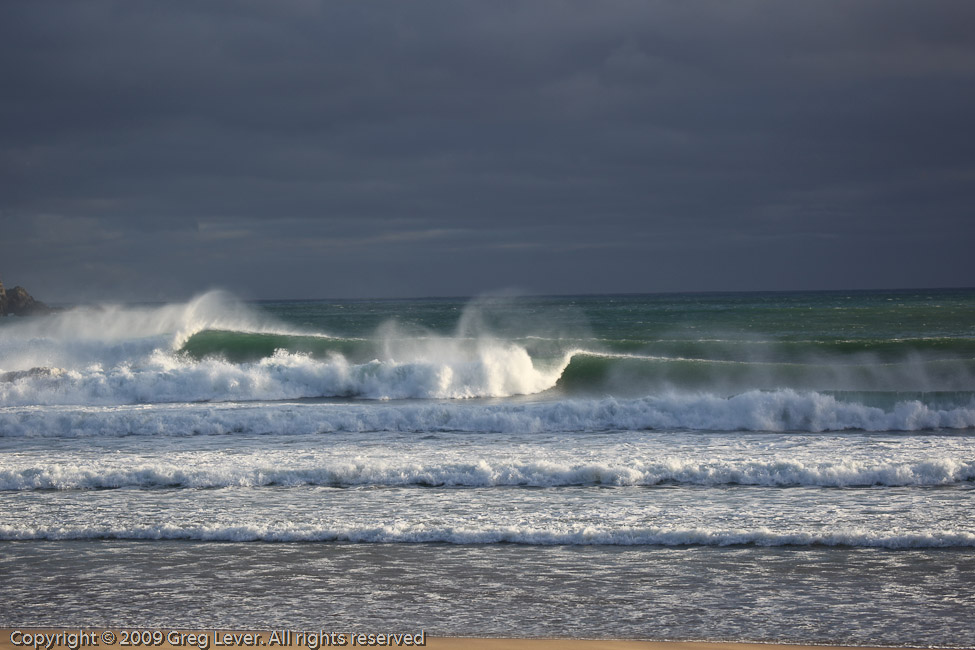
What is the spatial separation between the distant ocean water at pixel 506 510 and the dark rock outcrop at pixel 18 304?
218 feet

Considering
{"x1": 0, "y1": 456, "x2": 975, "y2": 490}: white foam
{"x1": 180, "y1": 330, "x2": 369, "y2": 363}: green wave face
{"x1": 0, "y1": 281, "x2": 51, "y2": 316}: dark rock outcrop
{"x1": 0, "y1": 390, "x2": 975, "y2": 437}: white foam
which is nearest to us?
{"x1": 0, "y1": 456, "x2": 975, "y2": 490}: white foam

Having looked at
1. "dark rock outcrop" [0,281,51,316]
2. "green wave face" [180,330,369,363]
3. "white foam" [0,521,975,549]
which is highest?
"dark rock outcrop" [0,281,51,316]

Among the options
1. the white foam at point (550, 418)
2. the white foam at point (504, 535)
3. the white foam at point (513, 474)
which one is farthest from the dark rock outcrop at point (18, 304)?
the white foam at point (504, 535)

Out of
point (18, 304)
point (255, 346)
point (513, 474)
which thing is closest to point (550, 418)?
point (513, 474)

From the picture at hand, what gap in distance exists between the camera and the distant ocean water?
16.6 feet

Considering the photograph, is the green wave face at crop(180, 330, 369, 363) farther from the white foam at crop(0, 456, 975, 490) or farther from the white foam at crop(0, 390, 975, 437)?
the white foam at crop(0, 456, 975, 490)

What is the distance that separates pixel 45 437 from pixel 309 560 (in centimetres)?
871

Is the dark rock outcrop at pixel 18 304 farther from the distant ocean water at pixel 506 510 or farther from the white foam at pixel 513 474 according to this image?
the white foam at pixel 513 474

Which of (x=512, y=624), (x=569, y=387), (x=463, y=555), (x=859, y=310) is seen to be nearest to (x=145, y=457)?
(x=463, y=555)

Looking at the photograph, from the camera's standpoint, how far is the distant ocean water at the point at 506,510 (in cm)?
505

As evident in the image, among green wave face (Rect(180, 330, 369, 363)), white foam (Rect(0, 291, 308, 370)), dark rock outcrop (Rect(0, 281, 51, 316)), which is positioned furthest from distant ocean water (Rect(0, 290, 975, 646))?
dark rock outcrop (Rect(0, 281, 51, 316))

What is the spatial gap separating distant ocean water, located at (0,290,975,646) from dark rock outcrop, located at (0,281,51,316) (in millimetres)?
66487

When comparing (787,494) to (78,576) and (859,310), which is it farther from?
(859,310)

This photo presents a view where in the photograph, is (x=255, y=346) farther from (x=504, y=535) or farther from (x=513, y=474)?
(x=504, y=535)
